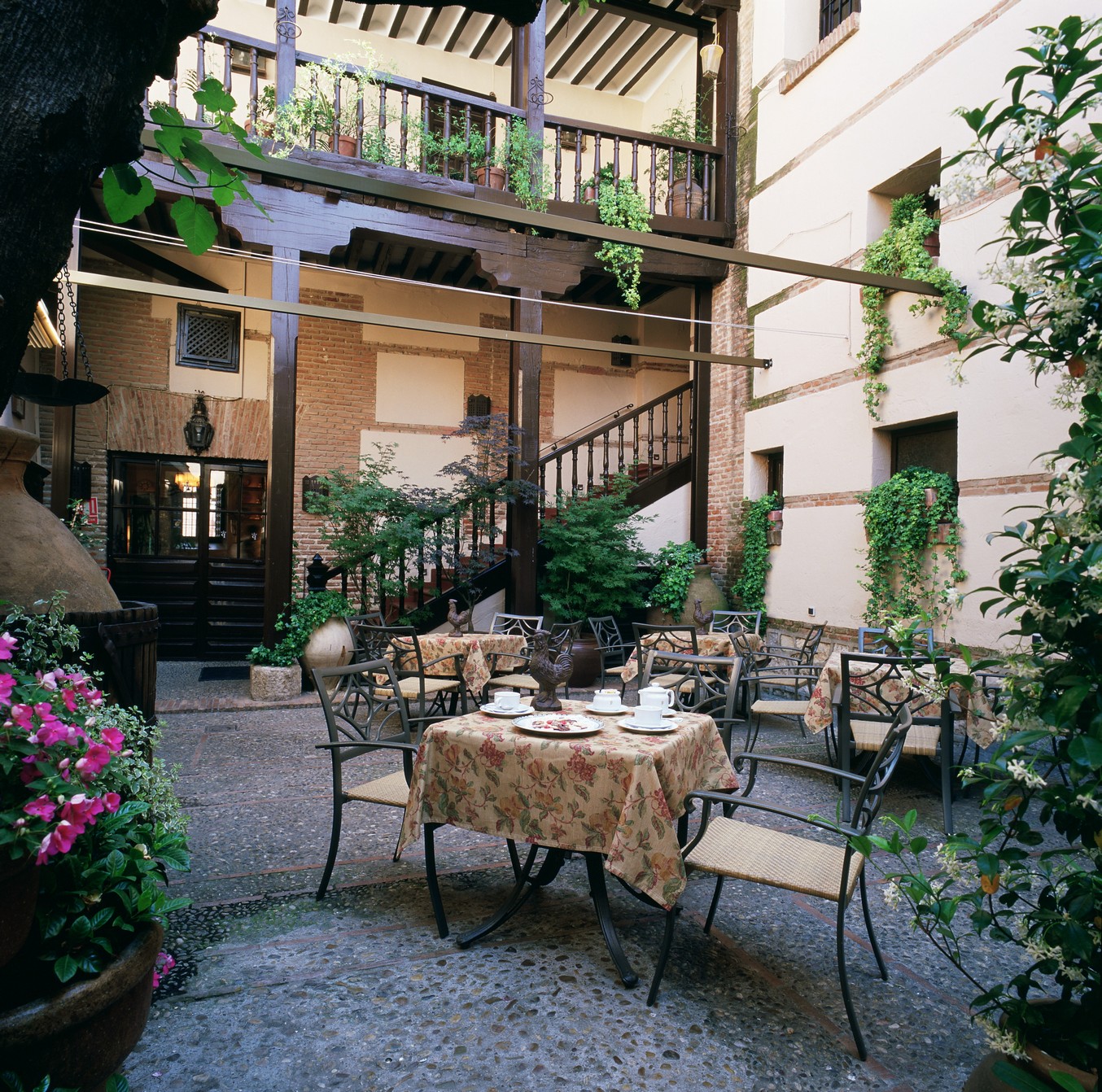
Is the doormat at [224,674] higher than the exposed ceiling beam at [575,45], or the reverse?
the exposed ceiling beam at [575,45]

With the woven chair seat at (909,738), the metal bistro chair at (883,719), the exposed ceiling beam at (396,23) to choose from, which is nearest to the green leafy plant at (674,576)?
the metal bistro chair at (883,719)

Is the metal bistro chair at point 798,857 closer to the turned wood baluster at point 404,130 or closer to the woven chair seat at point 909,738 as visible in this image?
the woven chair seat at point 909,738

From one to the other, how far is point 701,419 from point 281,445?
15.7 ft

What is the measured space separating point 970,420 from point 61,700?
589cm

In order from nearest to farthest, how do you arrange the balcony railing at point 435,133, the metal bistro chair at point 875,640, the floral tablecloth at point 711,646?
the metal bistro chair at point 875,640, the floral tablecloth at point 711,646, the balcony railing at point 435,133

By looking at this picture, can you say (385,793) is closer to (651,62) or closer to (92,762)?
(92,762)

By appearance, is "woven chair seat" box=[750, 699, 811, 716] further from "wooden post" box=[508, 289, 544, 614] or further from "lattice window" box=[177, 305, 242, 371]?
"lattice window" box=[177, 305, 242, 371]

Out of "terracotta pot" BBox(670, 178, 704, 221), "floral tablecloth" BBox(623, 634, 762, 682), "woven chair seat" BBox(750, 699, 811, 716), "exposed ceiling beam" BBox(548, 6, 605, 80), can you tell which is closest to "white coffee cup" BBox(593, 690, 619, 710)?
"woven chair seat" BBox(750, 699, 811, 716)

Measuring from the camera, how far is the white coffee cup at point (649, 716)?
2.46 metres

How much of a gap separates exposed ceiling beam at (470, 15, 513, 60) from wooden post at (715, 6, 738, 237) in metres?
2.76

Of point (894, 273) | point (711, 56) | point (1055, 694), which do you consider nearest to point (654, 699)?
point (1055, 694)

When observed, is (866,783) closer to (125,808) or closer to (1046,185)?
(1046,185)

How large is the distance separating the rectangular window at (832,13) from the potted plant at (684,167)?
1.48 meters

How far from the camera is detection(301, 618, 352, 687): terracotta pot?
21.4ft
